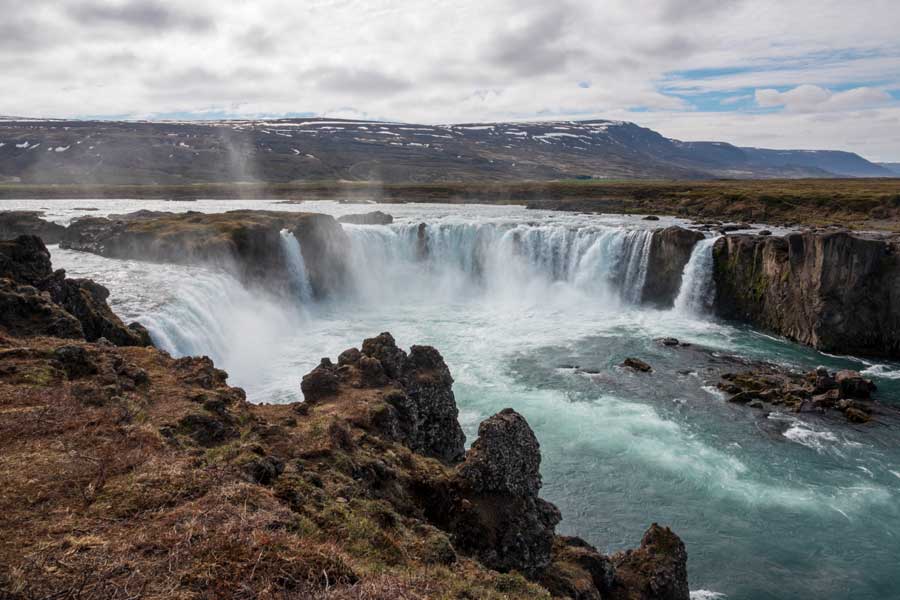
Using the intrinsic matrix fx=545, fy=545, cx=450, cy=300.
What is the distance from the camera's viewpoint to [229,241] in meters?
46.0

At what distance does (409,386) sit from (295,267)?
35576mm

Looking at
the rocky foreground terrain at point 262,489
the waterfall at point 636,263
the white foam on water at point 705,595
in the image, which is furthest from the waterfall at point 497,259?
the white foam on water at point 705,595

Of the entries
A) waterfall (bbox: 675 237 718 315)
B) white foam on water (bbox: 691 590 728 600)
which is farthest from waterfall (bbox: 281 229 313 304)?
white foam on water (bbox: 691 590 728 600)

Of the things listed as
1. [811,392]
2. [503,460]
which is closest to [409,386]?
[503,460]

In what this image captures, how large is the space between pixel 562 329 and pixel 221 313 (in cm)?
2562

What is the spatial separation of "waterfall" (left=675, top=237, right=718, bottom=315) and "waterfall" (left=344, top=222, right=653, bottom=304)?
4081mm

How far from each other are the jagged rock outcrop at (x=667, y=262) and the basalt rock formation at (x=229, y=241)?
29.5 m

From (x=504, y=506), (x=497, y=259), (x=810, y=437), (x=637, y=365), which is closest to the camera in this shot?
(x=504, y=506)

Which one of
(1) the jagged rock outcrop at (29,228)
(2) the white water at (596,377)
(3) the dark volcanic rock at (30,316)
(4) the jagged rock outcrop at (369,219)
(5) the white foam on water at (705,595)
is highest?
(4) the jagged rock outcrop at (369,219)

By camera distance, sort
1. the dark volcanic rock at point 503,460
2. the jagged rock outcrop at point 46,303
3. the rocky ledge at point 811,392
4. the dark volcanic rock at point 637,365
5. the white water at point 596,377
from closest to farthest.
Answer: the dark volcanic rock at point 503,460
the jagged rock outcrop at point 46,303
the white water at point 596,377
the rocky ledge at point 811,392
the dark volcanic rock at point 637,365

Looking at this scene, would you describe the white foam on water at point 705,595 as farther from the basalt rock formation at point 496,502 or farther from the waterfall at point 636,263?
the waterfall at point 636,263

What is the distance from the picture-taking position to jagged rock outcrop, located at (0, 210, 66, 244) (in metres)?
54.8

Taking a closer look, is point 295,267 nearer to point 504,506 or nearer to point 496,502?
point 496,502

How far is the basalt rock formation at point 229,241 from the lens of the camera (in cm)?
4581
